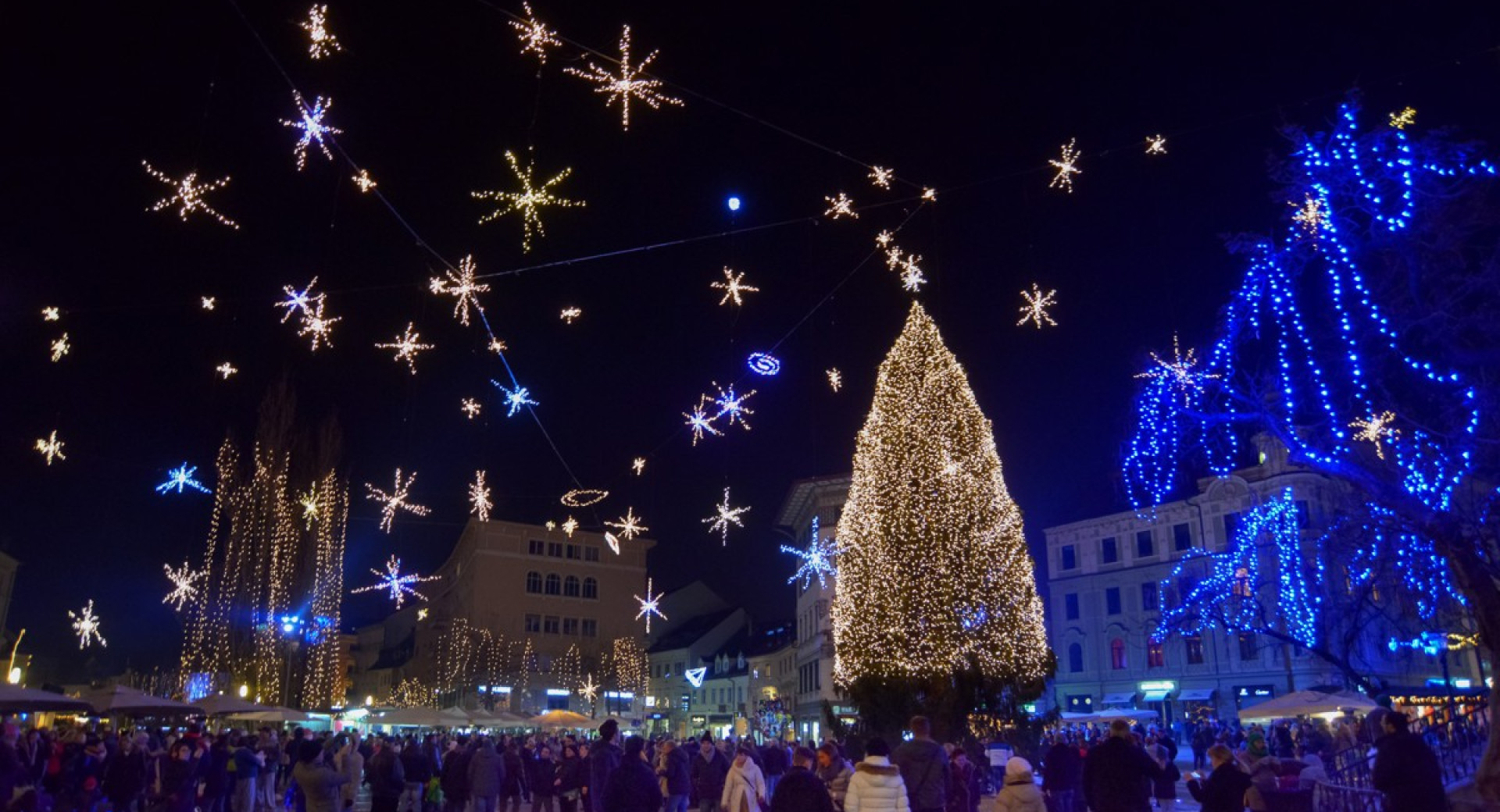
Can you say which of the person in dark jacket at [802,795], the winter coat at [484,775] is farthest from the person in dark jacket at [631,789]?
the winter coat at [484,775]

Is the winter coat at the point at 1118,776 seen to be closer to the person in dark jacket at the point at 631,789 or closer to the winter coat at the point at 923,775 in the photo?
the winter coat at the point at 923,775

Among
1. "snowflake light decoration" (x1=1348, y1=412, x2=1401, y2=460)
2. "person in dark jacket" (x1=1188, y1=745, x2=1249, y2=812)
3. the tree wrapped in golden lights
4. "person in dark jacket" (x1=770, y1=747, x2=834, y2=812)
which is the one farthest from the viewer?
the tree wrapped in golden lights

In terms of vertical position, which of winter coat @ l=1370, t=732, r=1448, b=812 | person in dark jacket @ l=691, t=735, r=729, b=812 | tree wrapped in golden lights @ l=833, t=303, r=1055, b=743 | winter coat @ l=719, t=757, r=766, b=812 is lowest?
person in dark jacket @ l=691, t=735, r=729, b=812

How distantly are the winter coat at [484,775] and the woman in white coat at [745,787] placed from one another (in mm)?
5030

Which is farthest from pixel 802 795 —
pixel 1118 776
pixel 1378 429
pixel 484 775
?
pixel 1378 429

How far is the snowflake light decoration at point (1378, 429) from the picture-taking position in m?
14.9

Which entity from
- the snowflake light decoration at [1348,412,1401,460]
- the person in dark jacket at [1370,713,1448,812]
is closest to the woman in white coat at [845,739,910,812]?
the person in dark jacket at [1370,713,1448,812]

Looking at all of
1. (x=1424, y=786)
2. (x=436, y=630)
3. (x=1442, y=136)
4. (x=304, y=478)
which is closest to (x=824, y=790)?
(x=1424, y=786)

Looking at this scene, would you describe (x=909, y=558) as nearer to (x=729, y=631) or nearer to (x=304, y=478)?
(x=304, y=478)

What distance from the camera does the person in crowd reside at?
29.4 feet

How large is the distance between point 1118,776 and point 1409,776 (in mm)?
2107

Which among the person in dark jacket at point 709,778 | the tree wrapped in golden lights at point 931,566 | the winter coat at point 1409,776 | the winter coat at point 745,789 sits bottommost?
the person in dark jacket at point 709,778

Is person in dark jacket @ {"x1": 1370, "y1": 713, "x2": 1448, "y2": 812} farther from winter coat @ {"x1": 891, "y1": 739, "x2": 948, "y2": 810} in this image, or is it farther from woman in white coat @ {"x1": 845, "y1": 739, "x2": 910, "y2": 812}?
woman in white coat @ {"x1": 845, "y1": 739, "x2": 910, "y2": 812}

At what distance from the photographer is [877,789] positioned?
7613 mm
